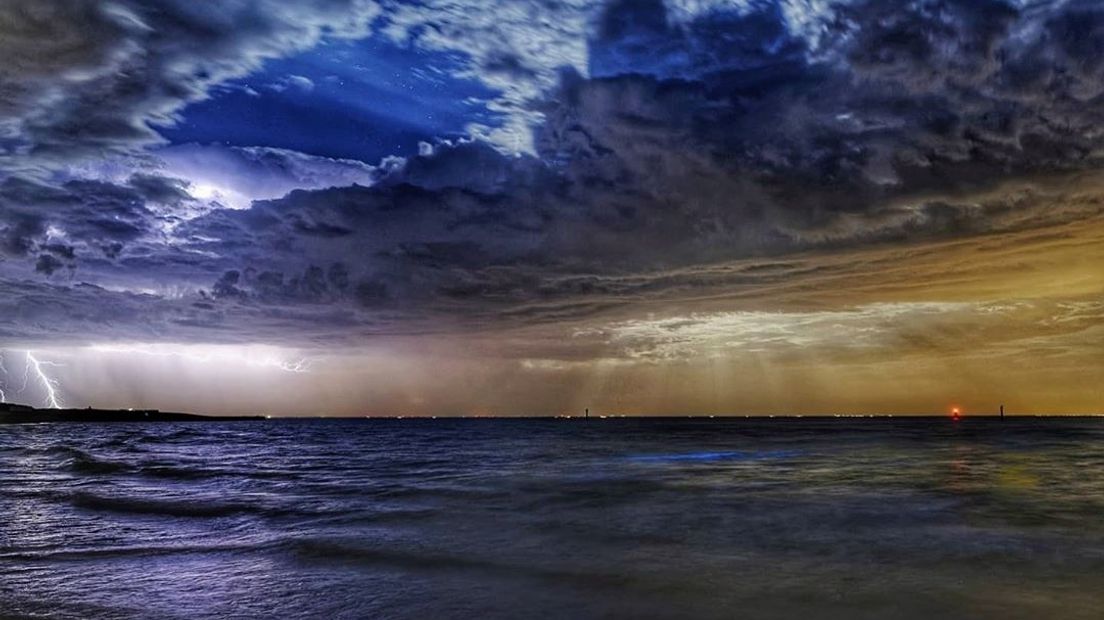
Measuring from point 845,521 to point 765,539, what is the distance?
3.34 metres

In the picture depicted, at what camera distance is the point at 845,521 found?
16.0 m

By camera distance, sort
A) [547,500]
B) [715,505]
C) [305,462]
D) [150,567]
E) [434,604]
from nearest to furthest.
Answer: [434,604] → [150,567] → [715,505] → [547,500] → [305,462]

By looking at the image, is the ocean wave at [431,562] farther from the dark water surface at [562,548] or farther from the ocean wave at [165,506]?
the ocean wave at [165,506]

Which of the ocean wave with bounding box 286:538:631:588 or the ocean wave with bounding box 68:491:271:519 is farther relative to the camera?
the ocean wave with bounding box 68:491:271:519

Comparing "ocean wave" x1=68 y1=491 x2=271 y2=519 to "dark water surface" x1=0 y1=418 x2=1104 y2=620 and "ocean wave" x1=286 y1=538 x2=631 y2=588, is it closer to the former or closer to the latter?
"dark water surface" x1=0 y1=418 x2=1104 y2=620

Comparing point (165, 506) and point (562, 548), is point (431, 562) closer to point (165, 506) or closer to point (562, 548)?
point (562, 548)

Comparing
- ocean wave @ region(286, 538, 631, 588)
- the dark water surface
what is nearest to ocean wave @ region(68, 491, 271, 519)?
the dark water surface

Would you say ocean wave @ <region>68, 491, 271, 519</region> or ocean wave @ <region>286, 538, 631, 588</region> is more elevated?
ocean wave @ <region>286, 538, 631, 588</region>

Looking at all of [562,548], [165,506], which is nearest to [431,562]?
[562,548]

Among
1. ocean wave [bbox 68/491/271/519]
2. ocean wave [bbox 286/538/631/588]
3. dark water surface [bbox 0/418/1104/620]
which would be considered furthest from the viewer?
ocean wave [bbox 68/491/271/519]

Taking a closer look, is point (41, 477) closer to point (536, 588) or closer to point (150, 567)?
point (150, 567)

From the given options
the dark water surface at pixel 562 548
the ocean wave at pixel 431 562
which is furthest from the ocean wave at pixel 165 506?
the ocean wave at pixel 431 562

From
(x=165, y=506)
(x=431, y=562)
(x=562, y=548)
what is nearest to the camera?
(x=431, y=562)

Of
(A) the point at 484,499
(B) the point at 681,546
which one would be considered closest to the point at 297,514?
(A) the point at 484,499
